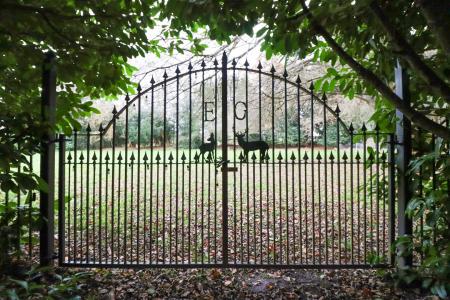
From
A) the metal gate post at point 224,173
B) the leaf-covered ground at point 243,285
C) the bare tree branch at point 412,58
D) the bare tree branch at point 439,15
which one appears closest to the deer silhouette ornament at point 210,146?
the metal gate post at point 224,173

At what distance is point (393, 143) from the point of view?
13.6ft

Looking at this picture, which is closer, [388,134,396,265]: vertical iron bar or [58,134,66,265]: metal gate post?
[388,134,396,265]: vertical iron bar

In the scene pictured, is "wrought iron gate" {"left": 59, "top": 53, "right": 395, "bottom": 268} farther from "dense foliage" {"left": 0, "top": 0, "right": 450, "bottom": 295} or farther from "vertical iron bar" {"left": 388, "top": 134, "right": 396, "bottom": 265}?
"dense foliage" {"left": 0, "top": 0, "right": 450, "bottom": 295}

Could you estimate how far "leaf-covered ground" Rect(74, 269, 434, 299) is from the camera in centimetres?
396

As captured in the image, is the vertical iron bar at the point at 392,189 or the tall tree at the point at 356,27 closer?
the tall tree at the point at 356,27

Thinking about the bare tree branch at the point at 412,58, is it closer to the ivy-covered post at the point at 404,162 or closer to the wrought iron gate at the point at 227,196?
the ivy-covered post at the point at 404,162

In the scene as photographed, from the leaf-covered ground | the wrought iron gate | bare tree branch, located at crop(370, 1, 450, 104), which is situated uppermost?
bare tree branch, located at crop(370, 1, 450, 104)

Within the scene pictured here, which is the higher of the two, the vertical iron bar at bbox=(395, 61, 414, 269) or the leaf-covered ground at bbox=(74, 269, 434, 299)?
the vertical iron bar at bbox=(395, 61, 414, 269)

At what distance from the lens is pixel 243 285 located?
430 cm

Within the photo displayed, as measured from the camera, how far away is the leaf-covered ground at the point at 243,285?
13.0ft

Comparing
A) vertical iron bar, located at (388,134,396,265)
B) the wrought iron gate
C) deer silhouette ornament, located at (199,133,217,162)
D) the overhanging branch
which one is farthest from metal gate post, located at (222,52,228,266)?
vertical iron bar, located at (388,134,396,265)

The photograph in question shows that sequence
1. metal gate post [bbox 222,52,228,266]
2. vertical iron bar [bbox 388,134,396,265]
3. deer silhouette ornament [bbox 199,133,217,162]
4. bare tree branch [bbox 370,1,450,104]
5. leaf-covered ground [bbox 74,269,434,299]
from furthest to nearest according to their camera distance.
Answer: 1. deer silhouette ornament [bbox 199,133,217,162]
2. metal gate post [bbox 222,52,228,266]
3. vertical iron bar [bbox 388,134,396,265]
4. leaf-covered ground [bbox 74,269,434,299]
5. bare tree branch [bbox 370,1,450,104]

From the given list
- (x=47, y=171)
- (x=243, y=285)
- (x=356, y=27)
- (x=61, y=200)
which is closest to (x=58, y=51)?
(x=47, y=171)

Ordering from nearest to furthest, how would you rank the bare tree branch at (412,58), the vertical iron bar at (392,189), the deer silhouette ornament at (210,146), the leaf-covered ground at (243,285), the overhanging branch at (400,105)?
the bare tree branch at (412,58), the overhanging branch at (400,105), the leaf-covered ground at (243,285), the vertical iron bar at (392,189), the deer silhouette ornament at (210,146)
